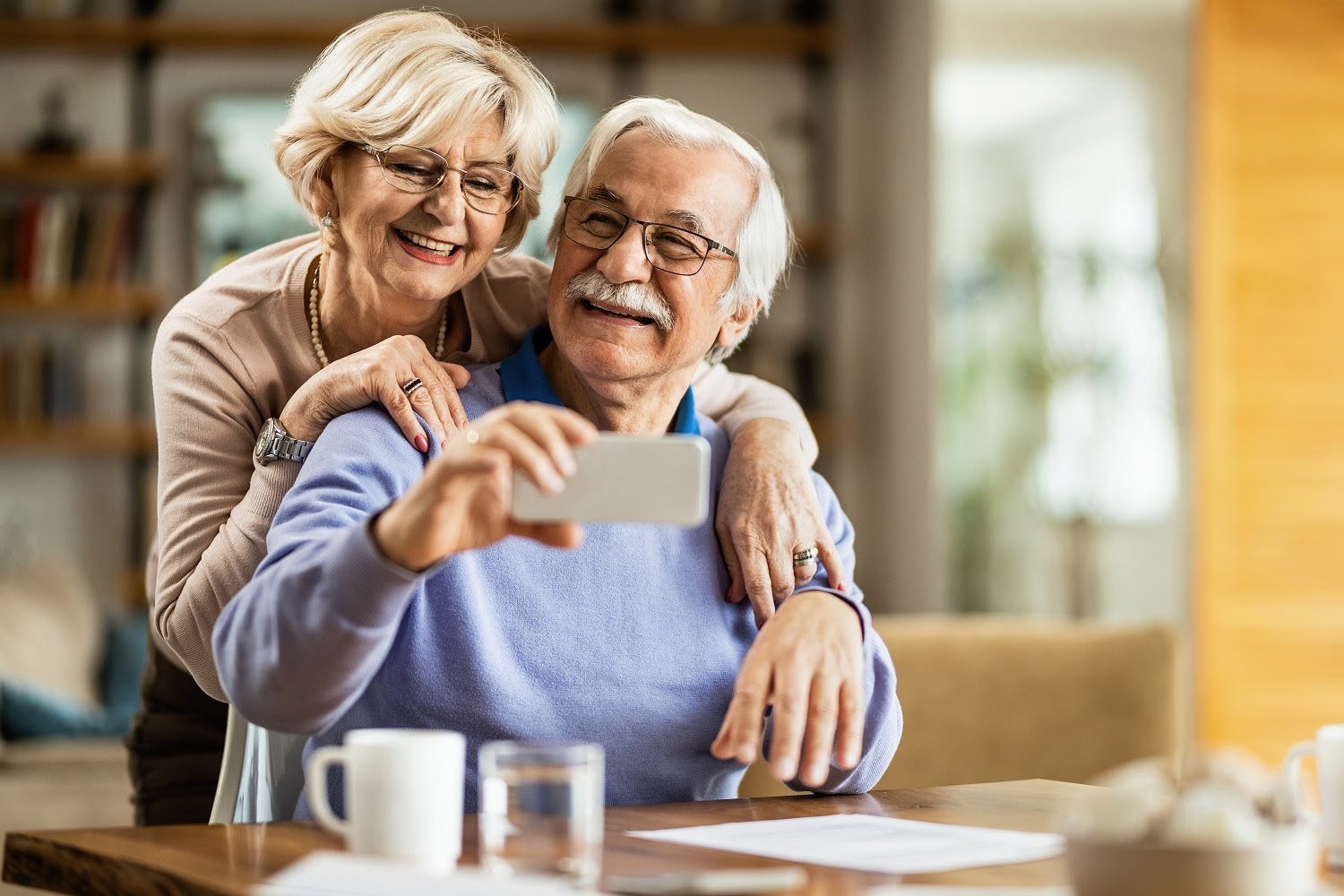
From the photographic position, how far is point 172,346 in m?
1.69

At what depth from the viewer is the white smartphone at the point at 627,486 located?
1.09m

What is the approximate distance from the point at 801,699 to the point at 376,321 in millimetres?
691

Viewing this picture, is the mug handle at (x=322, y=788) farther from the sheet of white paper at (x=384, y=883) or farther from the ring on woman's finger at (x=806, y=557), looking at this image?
the ring on woman's finger at (x=806, y=557)

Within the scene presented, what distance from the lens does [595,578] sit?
1498mm

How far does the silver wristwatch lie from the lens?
1.54 m

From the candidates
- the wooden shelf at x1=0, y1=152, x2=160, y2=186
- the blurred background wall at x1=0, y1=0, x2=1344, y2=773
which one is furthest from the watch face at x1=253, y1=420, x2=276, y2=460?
the wooden shelf at x1=0, y1=152, x2=160, y2=186

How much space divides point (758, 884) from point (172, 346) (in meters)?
1.00

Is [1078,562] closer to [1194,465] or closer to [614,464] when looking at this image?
[1194,465]

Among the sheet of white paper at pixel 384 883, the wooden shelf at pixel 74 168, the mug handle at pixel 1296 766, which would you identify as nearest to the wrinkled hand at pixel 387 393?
the sheet of white paper at pixel 384 883

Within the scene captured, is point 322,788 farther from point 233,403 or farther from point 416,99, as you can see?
point 416,99

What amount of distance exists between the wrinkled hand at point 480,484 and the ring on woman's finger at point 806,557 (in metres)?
0.46

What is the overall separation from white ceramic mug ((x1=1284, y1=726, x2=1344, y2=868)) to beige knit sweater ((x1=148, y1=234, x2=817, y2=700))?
2.49 feet

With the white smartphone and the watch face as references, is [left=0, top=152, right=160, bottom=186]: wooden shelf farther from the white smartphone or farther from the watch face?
the white smartphone

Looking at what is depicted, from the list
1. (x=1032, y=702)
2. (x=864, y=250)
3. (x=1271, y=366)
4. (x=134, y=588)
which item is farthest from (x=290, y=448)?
(x=864, y=250)
